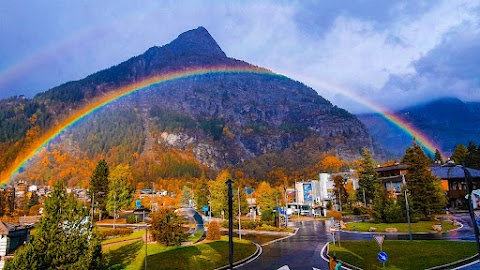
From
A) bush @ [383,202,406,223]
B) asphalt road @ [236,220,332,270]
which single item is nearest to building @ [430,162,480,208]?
bush @ [383,202,406,223]

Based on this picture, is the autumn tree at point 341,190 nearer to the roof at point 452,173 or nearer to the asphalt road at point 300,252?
the roof at point 452,173

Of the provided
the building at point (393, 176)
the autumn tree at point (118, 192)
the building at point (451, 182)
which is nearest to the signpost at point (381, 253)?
the building at point (393, 176)

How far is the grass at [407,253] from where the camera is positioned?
24750mm

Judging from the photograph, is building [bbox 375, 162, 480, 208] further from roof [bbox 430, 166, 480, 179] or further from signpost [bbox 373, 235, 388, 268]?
signpost [bbox 373, 235, 388, 268]

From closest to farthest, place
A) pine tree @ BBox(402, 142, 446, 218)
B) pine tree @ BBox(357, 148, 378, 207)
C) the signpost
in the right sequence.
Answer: the signpost, pine tree @ BBox(402, 142, 446, 218), pine tree @ BBox(357, 148, 378, 207)

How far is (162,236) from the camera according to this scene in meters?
36.9

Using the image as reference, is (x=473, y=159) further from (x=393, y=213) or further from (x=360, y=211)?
(x=393, y=213)

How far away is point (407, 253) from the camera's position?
28.4 m

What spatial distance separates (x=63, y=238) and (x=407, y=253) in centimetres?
2613

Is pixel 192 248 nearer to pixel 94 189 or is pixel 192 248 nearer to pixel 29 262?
pixel 29 262

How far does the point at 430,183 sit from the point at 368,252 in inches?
1355

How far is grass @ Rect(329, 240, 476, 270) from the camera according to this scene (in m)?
24.8

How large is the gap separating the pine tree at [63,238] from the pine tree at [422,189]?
4970cm

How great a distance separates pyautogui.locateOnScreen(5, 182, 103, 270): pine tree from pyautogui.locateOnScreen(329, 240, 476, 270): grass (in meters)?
19.1
